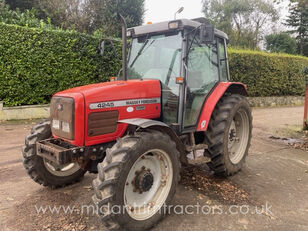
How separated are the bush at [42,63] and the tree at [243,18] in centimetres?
1720

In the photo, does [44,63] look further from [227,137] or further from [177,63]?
[227,137]

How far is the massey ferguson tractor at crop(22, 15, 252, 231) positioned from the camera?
2354mm

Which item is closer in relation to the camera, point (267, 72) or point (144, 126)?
point (144, 126)

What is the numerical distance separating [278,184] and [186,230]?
1.92 metres

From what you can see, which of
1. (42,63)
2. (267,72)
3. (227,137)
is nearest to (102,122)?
(227,137)

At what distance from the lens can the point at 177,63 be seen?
3193mm

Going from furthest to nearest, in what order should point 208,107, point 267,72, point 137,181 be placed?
point 267,72 < point 208,107 < point 137,181

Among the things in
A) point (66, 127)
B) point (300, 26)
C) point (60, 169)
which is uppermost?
point (300, 26)

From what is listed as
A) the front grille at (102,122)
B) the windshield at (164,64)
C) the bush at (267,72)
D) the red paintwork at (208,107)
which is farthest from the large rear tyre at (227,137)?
the bush at (267,72)

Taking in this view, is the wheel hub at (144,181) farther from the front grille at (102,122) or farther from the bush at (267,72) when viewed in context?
the bush at (267,72)

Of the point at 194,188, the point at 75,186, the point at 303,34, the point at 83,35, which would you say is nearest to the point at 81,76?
the point at 83,35

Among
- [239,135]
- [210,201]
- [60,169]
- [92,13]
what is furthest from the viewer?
[92,13]

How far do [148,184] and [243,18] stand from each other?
24.8 metres

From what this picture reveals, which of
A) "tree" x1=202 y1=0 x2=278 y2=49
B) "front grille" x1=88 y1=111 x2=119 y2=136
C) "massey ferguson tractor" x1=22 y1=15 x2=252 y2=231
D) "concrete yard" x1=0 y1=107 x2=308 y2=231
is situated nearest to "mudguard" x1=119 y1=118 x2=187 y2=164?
"massey ferguson tractor" x1=22 y1=15 x2=252 y2=231
